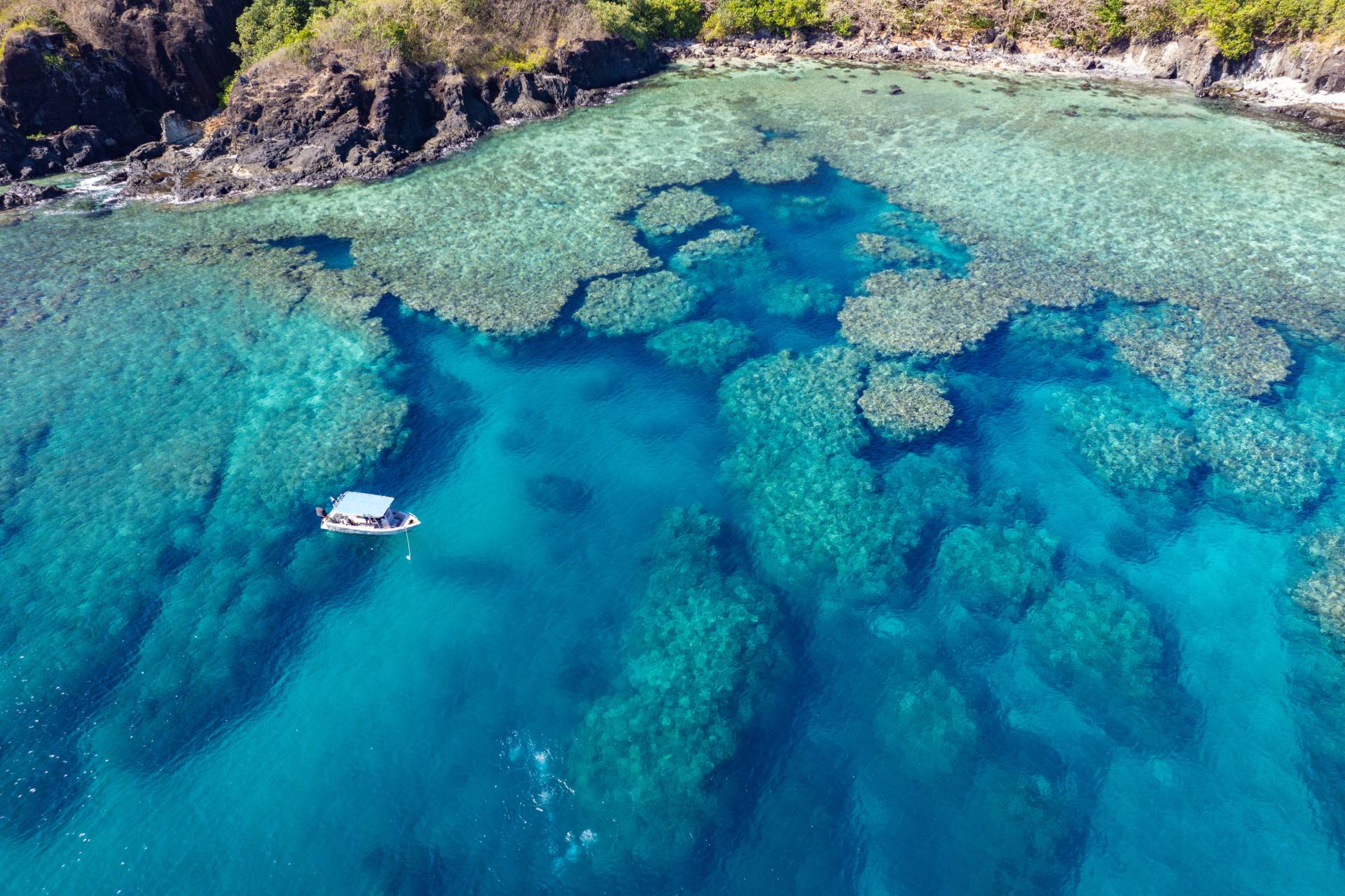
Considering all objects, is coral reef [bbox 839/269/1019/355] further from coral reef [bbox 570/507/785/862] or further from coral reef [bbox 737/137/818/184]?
coral reef [bbox 570/507/785/862]

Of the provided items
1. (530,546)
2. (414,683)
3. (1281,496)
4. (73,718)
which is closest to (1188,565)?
(1281,496)

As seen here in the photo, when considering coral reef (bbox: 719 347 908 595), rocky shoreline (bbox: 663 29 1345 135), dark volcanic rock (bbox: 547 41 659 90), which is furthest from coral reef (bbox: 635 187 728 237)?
rocky shoreline (bbox: 663 29 1345 135)

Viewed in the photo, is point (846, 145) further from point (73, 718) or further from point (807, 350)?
point (73, 718)

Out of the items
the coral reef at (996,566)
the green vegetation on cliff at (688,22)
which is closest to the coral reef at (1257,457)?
the coral reef at (996,566)

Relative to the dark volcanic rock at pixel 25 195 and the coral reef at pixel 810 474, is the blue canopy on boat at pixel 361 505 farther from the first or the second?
the dark volcanic rock at pixel 25 195

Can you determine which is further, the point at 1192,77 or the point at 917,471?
the point at 1192,77

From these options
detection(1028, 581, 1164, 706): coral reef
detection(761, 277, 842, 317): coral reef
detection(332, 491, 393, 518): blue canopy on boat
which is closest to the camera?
detection(1028, 581, 1164, 706): coral reef

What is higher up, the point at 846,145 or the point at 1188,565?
the point at 846,145

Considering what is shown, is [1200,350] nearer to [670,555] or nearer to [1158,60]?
[670,555]
